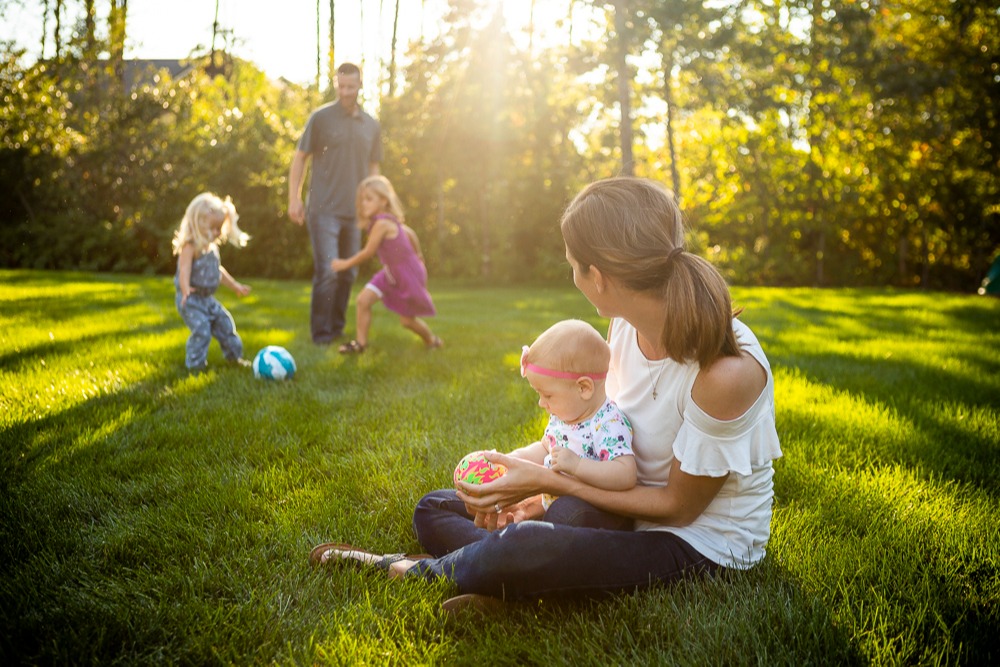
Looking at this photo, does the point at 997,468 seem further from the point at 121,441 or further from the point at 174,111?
the point at 174,111

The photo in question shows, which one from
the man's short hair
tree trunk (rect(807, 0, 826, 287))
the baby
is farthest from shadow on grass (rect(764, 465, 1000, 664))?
tree trunk (rect(807, 0, 826, 287))

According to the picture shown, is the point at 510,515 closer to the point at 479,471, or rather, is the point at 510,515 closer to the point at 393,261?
the point at 479,471

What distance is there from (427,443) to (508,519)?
1314 mm

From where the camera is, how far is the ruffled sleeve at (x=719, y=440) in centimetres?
201

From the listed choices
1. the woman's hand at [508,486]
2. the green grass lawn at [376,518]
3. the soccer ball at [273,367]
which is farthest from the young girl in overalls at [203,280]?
the woman's hand at [508,486]

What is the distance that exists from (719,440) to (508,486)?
0.65 metres

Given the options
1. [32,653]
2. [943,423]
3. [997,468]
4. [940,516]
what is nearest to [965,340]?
[943,423]

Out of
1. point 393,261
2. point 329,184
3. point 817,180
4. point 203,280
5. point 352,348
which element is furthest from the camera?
point 817,180

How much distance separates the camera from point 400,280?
6984 mm

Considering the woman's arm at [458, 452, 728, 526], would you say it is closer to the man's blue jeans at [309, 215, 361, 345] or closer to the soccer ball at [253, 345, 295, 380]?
the soccer ball at [253, 345, 295, 380]

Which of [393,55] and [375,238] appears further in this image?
[393,55]

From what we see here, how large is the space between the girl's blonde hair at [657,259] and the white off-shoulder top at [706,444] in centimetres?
15

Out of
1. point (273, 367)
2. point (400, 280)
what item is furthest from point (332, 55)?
point (273, 367)

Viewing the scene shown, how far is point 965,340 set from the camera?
750cm
